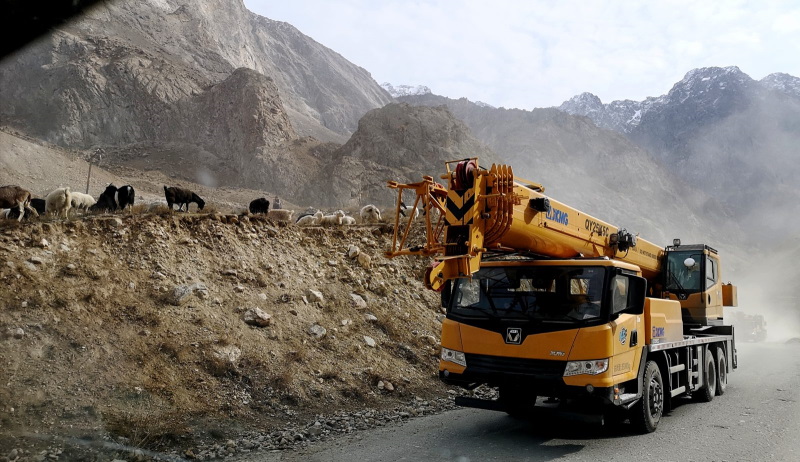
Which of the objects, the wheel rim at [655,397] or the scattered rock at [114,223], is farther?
the scattered rock at [114,223]

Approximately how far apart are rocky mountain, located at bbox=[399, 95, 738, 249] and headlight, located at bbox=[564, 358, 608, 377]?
76589 mm

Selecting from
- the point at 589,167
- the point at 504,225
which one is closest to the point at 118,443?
the point at 504,225

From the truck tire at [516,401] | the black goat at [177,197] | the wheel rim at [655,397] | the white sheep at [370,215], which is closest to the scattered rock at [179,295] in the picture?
the black goat at [177,197]

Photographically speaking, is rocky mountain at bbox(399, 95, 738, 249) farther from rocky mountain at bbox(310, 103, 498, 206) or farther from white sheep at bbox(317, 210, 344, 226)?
white sheep at bbox(317, 210, 344, 226)

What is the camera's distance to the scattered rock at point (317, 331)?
472 inches

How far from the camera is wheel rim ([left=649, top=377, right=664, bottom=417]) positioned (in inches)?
328

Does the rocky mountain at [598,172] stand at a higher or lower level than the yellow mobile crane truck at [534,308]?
higher

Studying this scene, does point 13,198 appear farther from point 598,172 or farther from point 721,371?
point 598,172

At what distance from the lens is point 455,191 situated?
7520 millimetres

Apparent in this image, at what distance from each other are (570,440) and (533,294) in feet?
6.96

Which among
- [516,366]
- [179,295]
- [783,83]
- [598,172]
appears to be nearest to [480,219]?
[516,366]

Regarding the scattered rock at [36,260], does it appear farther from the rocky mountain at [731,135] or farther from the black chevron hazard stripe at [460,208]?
the rocky mountain at [731,135]

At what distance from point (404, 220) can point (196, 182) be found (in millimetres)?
48857

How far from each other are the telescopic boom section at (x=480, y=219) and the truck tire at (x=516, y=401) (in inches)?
71.4
